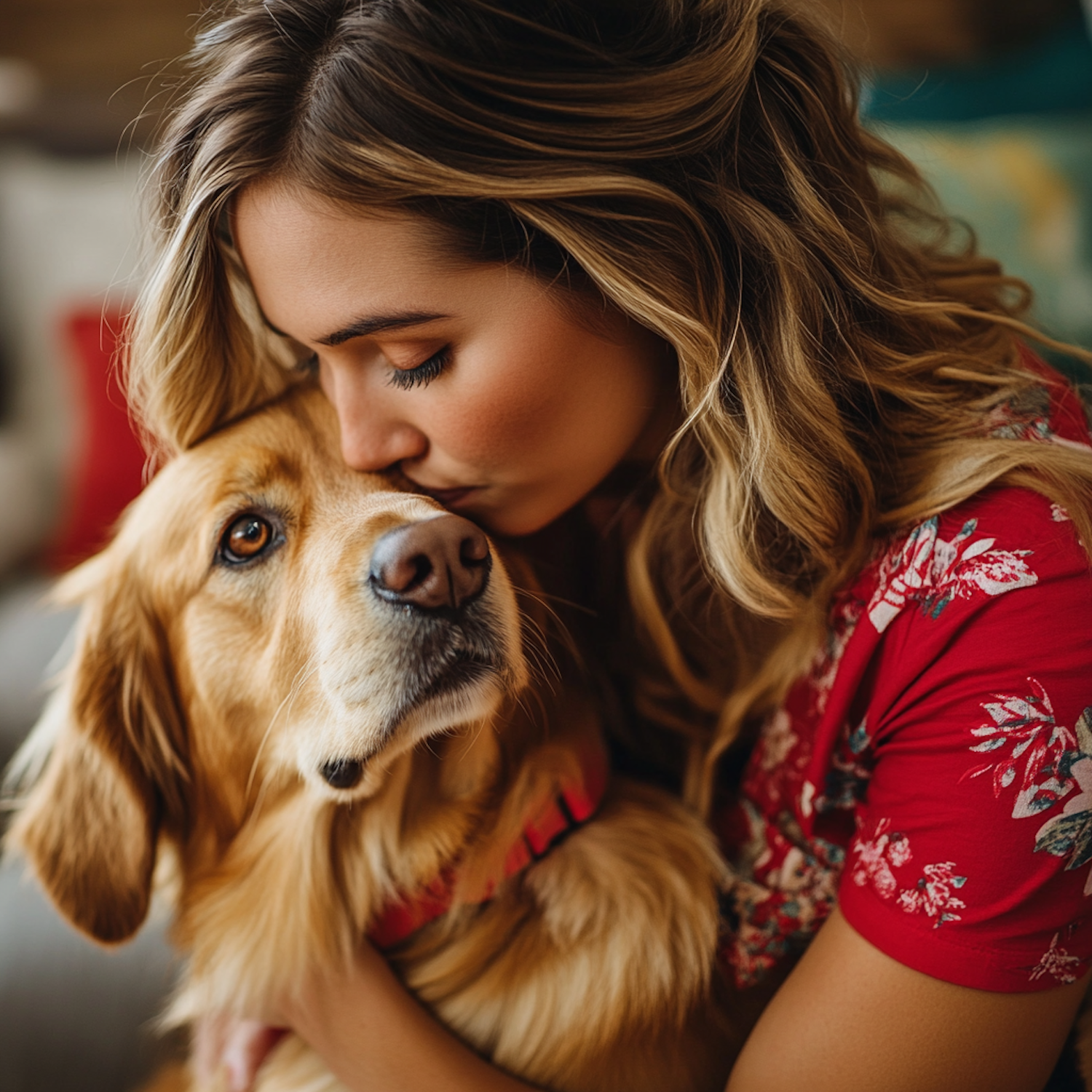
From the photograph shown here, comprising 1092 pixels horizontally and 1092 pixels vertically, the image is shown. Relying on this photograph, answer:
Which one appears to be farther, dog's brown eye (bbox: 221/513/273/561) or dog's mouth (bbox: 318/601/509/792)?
dog's brown eye (bbox: 221/513/273/561)

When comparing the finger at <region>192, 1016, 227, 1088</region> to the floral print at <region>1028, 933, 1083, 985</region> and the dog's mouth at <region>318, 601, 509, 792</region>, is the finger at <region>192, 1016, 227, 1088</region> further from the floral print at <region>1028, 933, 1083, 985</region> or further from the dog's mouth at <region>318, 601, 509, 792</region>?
the floral print at <region>1028, 933, 1083, 985</region>

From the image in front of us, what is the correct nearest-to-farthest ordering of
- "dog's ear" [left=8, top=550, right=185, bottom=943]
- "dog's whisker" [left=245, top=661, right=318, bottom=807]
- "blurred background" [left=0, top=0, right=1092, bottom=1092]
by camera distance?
"dog's whisker" [left=245, top=661, right=318, bottom=807] → "dog's ear" [left=8, top=550, right=185, bottom=943] → "blurred background" [left=0, top=0, right=1092, bottom=1092]

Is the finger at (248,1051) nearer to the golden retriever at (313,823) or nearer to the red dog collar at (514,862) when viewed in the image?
the golden retriever at (313,823)

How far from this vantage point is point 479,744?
1.25 metres

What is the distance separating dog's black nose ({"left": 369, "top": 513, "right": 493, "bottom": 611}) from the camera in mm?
1009

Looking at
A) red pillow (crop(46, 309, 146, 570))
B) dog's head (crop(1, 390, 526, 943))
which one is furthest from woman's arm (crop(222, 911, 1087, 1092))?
red pillow (crop(46, 309, 146, 570))

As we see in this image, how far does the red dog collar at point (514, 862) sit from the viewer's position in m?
1.27

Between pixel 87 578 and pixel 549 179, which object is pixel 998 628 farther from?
pixel 87 578

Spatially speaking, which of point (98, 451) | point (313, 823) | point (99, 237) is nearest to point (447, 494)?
point (313, 823)

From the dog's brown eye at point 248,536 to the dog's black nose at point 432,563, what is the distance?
27 cm

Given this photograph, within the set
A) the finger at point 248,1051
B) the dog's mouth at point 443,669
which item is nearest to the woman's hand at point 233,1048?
the finger at point 248,1051

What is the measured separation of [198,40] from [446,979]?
1226mm

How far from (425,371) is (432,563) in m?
0.22

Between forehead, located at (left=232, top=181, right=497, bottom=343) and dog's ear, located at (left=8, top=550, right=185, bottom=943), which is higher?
forehead, located at (left=232, top=181, right=497, bottom=343)
